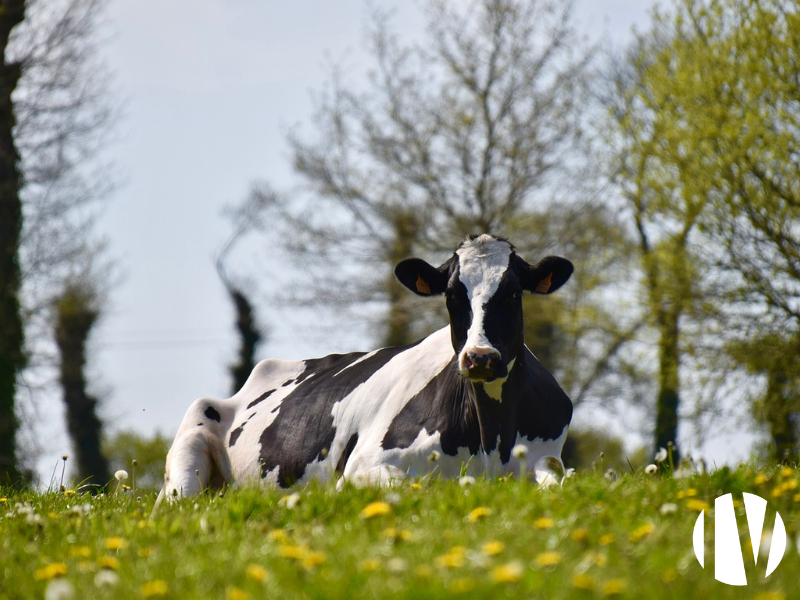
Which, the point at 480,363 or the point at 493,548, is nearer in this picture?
the point at 493,548

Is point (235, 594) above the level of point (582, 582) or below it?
above

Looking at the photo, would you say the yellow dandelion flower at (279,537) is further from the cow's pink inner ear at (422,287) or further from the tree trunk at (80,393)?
the tree trunk at (80,393)

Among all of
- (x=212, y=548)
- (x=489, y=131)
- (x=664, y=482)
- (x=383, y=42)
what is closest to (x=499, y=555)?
(x=212, y=548)

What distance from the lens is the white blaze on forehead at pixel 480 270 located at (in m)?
5.72

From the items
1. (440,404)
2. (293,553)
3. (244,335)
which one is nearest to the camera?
(293,553)

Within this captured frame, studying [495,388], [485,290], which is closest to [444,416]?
[495,388]

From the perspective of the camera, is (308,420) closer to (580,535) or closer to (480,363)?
(480,363)

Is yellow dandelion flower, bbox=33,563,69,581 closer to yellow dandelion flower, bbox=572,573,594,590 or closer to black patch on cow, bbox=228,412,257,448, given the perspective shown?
yellow dandelion flower, bbox=572,573,594,590

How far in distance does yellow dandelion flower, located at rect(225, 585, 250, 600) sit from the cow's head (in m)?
2.74

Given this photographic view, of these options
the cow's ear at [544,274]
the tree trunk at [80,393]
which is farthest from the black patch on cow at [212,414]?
the tree trunk at [80,393]

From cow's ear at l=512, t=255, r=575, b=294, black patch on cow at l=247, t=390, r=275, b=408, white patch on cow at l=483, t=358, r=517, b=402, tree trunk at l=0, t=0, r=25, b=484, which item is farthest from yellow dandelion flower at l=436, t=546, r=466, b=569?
tree trunk at l=0, t=0, r=25, b=484

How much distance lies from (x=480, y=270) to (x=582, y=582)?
357 centimetres

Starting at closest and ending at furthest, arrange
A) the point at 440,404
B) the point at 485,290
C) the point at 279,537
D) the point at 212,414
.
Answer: the point at 279,537 → the point at 485,290 → the point at 440,404 → the point at 212,414

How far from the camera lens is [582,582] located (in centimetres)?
260
